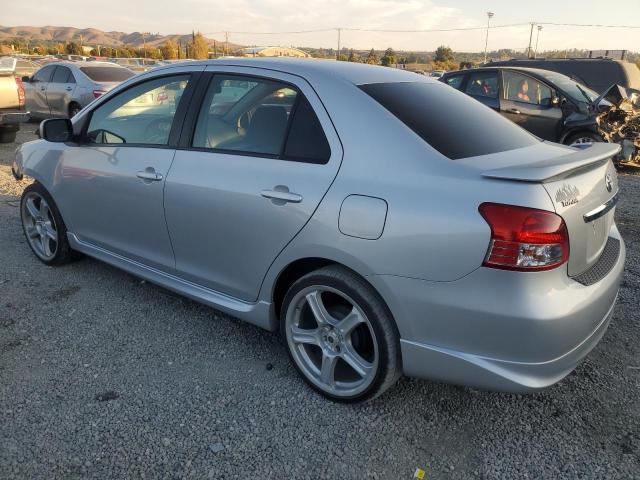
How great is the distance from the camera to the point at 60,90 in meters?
12.2

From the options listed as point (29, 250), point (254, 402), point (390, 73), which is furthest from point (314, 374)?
point (29, 250)

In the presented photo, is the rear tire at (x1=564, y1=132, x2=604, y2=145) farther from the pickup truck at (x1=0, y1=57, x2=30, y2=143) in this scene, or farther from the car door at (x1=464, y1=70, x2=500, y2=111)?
the pickup truck at (x1=0, y1=57, x2=30, y2=143)

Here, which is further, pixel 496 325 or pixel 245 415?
pixel 245 415

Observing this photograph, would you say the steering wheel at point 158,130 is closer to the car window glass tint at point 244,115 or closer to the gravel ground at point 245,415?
the car window glass tint at point 244,115

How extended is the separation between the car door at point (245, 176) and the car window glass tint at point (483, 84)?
7105 mm

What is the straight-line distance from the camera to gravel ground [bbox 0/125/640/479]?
229 cm

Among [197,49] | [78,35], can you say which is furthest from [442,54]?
[78,35]

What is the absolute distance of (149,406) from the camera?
2.66 m

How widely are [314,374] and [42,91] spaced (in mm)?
12673

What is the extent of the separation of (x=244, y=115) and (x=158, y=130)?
690 mm

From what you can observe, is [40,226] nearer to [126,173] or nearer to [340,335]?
[126,173]

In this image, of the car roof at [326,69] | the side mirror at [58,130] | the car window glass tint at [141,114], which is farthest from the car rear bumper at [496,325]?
the side mirror at [58,130]

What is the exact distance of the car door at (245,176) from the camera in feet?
8.45

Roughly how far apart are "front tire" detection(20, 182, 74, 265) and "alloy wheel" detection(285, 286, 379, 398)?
2425 millimetres
